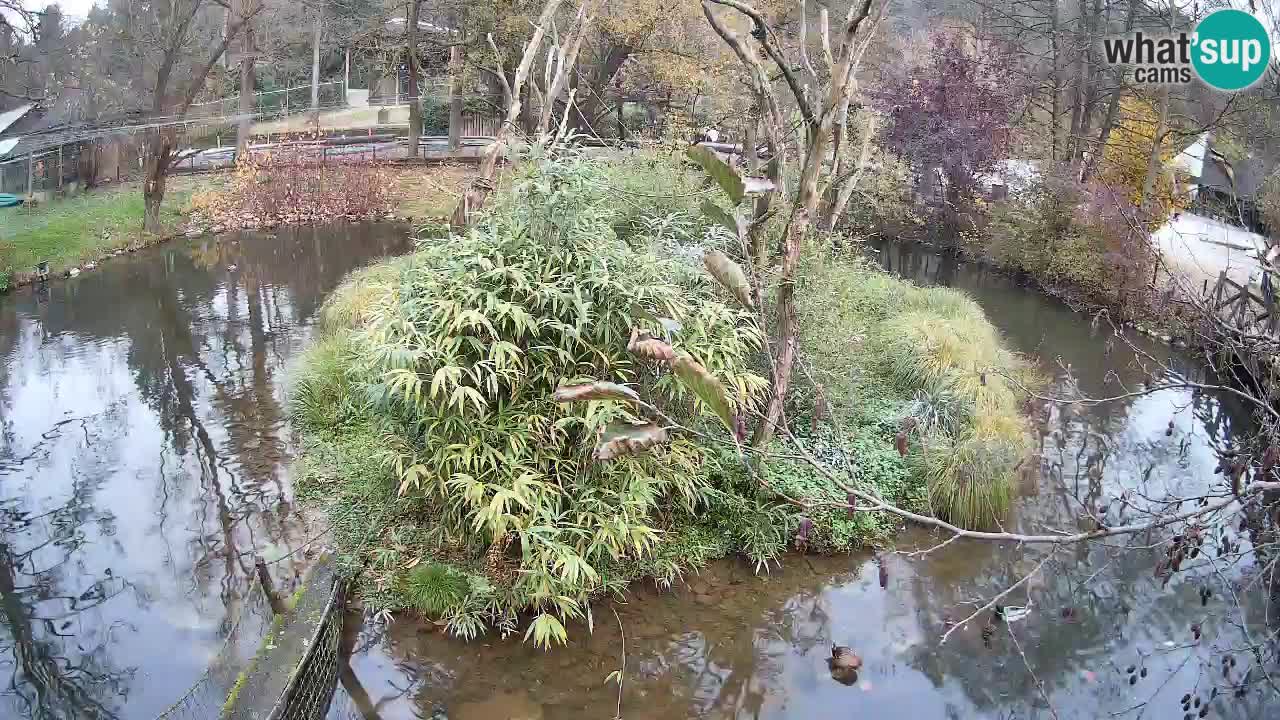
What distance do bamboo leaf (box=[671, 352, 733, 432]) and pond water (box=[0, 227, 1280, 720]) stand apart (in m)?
1.71

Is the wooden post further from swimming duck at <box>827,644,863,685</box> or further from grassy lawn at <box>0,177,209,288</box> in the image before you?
grassy lawn at <box>0,177,209,288</box>

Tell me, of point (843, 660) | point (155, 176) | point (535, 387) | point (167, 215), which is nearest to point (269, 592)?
point (535, 387)

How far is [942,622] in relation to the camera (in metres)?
6.02

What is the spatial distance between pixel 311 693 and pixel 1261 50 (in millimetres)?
9888

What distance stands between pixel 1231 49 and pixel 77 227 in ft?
54.4

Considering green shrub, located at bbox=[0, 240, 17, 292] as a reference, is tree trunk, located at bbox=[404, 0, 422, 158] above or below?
above

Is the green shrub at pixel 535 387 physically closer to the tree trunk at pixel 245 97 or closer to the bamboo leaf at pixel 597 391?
the bamboo leaf at pixel 597 391

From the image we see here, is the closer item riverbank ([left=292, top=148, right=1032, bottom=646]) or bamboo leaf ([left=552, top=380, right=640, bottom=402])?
bamboo leaf ([left=552, top=380, right=640, bottom=402])

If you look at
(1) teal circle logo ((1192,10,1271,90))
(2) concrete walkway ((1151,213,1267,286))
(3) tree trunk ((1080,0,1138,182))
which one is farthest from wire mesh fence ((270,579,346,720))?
(3) tree trunk ((1080,0,1138,182))

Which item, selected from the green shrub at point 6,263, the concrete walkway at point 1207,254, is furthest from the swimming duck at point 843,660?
the green shrub at point 6,263

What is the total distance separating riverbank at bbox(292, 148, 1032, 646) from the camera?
5492mm

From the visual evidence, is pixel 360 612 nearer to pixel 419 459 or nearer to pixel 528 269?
pixel 419 459

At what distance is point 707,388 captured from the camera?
2258mm

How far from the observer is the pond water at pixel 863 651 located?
17.1 feet
